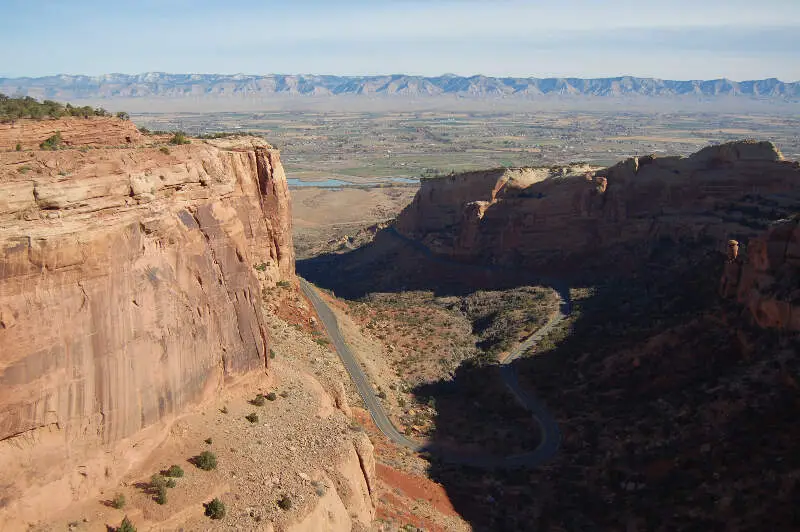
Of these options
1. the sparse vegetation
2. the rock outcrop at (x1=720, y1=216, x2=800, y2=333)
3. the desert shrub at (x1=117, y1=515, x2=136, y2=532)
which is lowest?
the desert shrub at (x1=117, y1=515, x2=136, y2=532)

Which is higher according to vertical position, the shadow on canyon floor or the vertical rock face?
the vertical rock face

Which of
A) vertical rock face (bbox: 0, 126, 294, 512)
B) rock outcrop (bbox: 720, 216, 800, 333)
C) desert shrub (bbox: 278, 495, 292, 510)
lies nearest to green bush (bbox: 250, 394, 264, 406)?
vertical rock face (bbox: 0, 126, 294, 512)

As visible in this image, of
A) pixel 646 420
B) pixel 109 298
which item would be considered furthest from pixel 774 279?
pixel 109 298

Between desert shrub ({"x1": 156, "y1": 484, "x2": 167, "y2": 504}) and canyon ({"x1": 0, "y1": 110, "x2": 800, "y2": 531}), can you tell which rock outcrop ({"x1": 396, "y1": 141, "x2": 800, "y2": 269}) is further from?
desert shrub ({"x1": 156, "y1": 484, "x2": 167, "y2": 504})

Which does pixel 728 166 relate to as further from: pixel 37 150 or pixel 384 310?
pixel 37 150

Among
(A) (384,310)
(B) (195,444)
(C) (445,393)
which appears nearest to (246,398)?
(B) (195,444)

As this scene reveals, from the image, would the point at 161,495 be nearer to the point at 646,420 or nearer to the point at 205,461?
the point at 205,461
